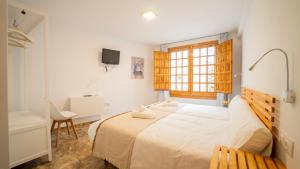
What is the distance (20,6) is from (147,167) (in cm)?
228

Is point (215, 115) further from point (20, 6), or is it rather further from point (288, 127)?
point (20, 6)

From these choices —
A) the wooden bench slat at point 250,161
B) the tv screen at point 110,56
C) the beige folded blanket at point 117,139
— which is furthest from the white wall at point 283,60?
the tv screen at point 110,56

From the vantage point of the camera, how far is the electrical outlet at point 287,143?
78 cm

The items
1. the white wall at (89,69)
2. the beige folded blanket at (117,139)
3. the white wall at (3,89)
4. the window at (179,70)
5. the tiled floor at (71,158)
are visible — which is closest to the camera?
the white wall at (3,89)

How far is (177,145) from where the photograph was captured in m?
1.28

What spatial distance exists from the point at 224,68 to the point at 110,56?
3.09 meters

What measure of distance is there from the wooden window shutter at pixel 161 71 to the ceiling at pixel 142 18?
3.62ft

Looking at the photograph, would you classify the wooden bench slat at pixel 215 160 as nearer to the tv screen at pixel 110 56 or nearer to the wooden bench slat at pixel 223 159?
the wooden bench slat at pixel 223 159

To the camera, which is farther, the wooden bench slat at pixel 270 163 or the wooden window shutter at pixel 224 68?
the wooden window shutter at pixel 224 68

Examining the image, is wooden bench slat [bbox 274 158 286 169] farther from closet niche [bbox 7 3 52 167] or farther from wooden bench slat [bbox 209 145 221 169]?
closet niche [bbox 7 3 52 167]

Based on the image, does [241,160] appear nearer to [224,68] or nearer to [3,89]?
[3,89]

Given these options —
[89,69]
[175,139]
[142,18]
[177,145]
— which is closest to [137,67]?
[89,69]

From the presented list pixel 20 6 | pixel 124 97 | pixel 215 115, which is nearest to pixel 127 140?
pixel 215 115

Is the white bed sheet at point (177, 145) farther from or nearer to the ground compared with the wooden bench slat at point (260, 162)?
nearer to the ground
